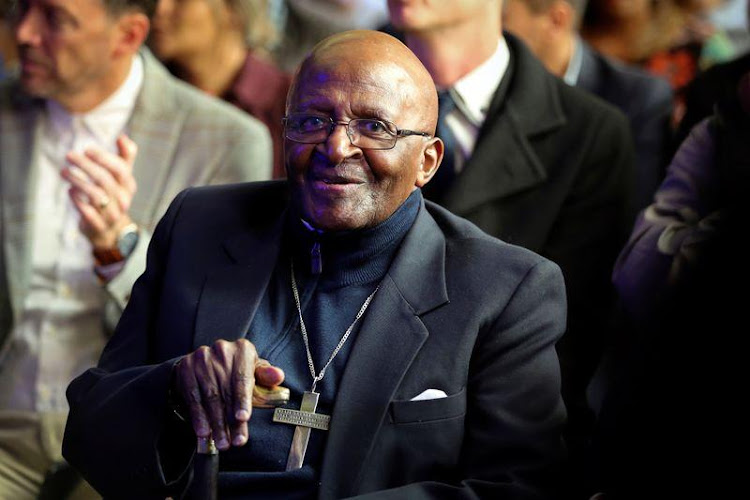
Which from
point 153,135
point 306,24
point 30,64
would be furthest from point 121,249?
point 306,24

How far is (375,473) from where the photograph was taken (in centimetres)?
238

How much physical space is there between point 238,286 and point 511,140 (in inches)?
42.0

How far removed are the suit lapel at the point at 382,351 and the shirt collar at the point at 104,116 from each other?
1385mm

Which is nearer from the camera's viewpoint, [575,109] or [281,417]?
[281,417]

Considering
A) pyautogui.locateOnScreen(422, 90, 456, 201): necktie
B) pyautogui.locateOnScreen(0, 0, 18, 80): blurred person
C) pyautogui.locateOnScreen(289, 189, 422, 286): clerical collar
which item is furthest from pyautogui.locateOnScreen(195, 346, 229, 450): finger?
pyautogui.locateOnScreen(0, 0, 18, 80): blurred person

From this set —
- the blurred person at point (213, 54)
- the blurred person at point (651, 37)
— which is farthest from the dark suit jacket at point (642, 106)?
the blurred person at point (213, 54)

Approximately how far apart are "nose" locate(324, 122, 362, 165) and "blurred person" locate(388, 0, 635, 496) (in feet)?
2.67

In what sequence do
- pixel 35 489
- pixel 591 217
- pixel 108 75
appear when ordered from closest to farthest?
pixel 35 489, pixel 591 217, pixel 108 75

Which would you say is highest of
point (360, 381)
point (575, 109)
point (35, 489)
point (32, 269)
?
point (575, 109)

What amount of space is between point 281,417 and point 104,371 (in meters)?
0.42

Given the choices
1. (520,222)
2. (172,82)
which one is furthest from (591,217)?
(172,82)

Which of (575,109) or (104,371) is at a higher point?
(575,109)

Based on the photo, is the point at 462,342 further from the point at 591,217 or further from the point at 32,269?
the point at 32,269

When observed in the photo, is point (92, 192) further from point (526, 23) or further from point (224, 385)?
point (526, 23)
